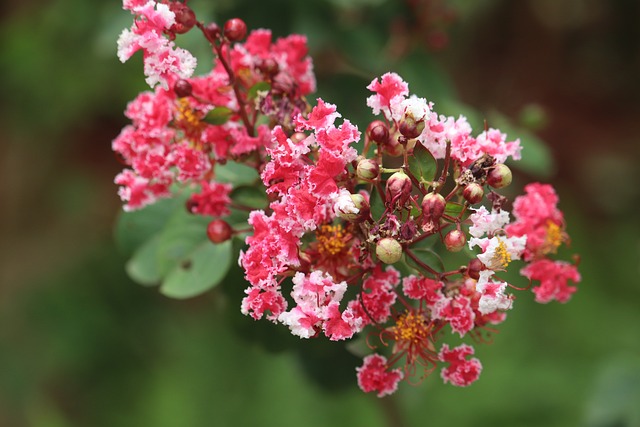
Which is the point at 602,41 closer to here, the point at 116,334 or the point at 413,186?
the point at 116,334

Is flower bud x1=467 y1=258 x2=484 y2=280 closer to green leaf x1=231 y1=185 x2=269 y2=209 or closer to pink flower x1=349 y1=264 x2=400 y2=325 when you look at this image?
pink flower x1=349 y1=264 x2=400 y2=325

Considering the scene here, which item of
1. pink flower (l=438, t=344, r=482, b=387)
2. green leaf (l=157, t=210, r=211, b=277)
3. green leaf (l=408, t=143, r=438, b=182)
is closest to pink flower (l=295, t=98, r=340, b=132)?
green leaf (l=408, t=143, r=438, b=182)

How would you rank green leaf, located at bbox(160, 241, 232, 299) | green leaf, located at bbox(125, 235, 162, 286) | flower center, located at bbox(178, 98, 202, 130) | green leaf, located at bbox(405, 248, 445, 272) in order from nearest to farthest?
green leaf, located at bbox(405, 248, 445, 272)
flower center, located at bbox(178, 98, 202, 130)
green leaf, located at bbox(160, 241, 232, 299)
green leaf, located at bbox(125, 235, 162, 286)

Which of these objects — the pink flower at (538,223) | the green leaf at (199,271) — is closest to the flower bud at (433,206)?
the pink flower at (538,223)

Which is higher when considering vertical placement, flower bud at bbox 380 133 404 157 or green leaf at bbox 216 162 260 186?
flower bud at bbox 380 133 404 157

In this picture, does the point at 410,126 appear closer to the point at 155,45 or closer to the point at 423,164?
the point at 423,164

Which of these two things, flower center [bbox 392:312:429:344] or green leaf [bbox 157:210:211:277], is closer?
flower center [bbox 392:312:429:344]
